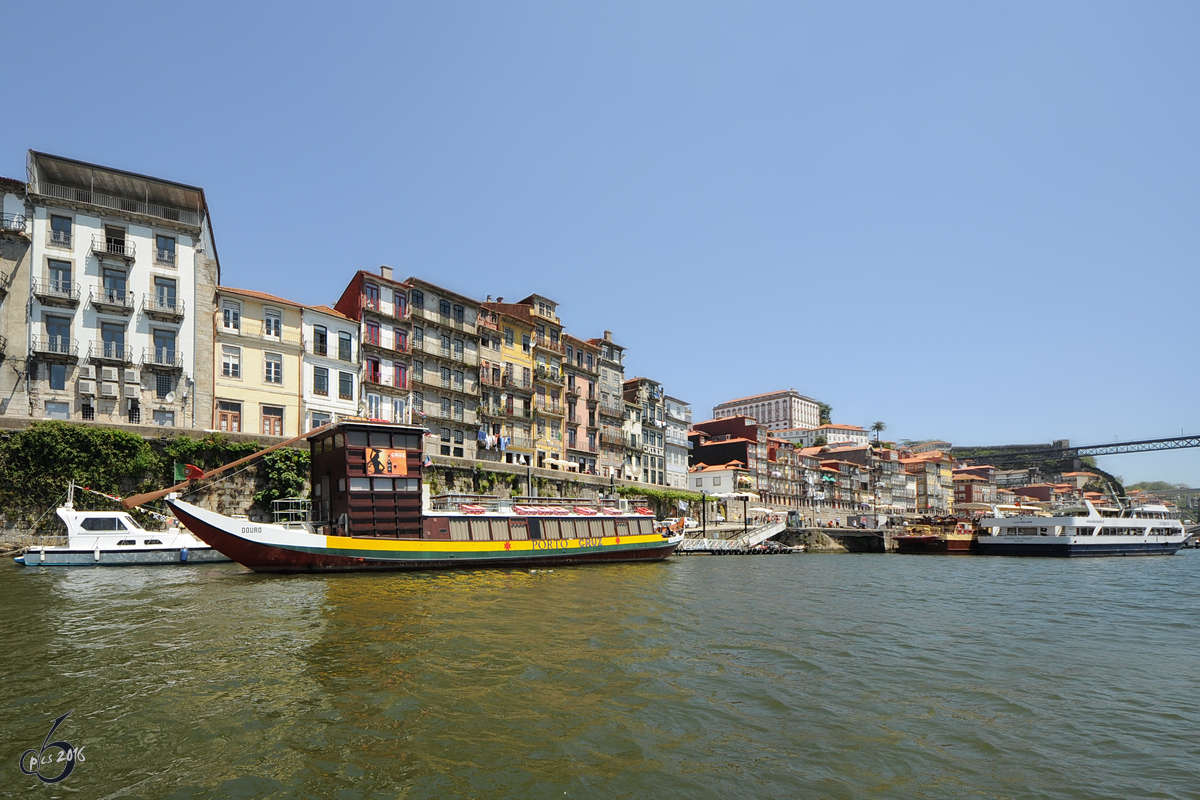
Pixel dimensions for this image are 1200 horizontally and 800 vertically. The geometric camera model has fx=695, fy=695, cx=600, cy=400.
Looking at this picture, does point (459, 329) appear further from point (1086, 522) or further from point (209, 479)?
point (1086, 522)

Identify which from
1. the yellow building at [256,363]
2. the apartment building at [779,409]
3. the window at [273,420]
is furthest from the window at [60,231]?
the apartment building at [779,409]

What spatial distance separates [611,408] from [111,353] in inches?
1817

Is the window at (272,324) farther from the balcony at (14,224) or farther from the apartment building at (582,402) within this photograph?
the apartment building at (582,402)

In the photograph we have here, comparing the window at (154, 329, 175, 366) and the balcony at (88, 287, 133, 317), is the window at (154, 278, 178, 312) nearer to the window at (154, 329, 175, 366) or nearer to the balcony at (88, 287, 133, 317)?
the balcony at (88, 287, 133, 317)

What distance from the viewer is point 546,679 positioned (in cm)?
1115

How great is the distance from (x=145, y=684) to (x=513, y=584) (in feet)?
52.3

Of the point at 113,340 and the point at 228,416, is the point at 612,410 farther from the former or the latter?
the point at 113,340

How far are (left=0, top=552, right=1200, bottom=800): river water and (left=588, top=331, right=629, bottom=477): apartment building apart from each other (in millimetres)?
52576

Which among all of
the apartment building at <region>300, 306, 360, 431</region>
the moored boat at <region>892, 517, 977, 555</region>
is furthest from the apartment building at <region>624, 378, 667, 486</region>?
the apartment building at <region>300, 306, 360, 431</region>

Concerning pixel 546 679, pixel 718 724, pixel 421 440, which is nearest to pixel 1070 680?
pixel 718 724

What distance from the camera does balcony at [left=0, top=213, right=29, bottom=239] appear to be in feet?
124

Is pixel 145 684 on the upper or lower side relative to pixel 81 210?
lower

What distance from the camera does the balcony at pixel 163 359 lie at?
40406mm

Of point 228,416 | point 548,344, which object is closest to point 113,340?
point 228,416
